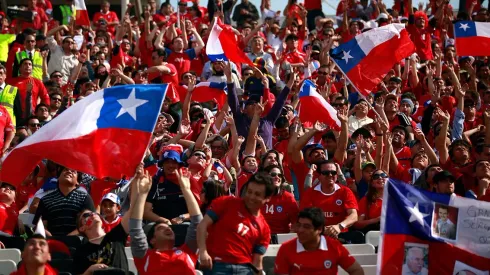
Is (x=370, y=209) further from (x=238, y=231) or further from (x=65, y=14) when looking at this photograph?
(x=65, y=14)

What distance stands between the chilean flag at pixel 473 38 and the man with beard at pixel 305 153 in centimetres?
409

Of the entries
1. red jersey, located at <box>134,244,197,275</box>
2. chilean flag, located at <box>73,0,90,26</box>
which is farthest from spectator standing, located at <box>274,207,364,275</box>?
chilean flag, located at <box>73,0,90,26</box>

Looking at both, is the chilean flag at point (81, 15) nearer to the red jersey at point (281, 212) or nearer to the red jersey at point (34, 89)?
the red jersey at point (34, 89)

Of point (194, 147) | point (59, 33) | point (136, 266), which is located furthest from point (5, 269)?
point (59, 33)

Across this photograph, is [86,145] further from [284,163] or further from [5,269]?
[284,163]

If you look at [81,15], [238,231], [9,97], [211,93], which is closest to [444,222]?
[238,231]

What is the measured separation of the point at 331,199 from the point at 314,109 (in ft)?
11.3

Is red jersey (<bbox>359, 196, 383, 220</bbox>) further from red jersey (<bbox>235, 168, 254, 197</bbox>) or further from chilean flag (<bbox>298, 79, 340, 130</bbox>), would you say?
chilean flag (<bbox>298, 79, 340, 130</bbox>)

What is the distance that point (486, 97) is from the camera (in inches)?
714

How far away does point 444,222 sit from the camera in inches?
419

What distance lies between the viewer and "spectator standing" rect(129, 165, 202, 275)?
10.1m

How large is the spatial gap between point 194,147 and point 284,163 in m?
1.03

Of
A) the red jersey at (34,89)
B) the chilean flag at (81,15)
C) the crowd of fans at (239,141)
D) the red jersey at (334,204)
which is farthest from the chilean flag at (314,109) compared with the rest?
the chilean flag at (81,15)

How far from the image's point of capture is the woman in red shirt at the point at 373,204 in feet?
41.3
